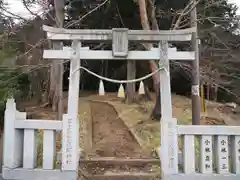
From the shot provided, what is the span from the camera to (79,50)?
542 centimetres

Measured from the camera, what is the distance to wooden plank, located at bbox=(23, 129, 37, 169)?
5055mm

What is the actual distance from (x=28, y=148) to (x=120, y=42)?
102 inches

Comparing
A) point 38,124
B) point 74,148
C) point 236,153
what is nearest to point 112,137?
point 74,148

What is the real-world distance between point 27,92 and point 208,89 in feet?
Answer: 39.2

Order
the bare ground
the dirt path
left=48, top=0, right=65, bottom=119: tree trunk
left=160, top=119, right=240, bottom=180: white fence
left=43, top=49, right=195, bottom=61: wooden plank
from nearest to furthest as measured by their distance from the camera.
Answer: left=160, top=119, right=240, bottom=180: white fence < left=43, top=49, right=195, bottom=61: wooden plank < the bare ground < the dirt path < left=48, top=0, right=65, bottom=119: tree trunk

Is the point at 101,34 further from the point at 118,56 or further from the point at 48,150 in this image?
the point at 48,150

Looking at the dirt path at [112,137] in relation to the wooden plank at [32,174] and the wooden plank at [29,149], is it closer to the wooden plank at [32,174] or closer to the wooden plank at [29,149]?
the wooden plank at [32,174]

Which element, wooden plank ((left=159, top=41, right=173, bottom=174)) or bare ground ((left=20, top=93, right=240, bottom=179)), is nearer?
wooden plank ((left=159, top=41, right=173, bottom=174))

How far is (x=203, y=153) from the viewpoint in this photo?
5098 mm

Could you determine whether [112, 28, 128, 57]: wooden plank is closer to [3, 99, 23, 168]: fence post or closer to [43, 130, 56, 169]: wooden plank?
[43, 130, 56, 169]: wooden plank

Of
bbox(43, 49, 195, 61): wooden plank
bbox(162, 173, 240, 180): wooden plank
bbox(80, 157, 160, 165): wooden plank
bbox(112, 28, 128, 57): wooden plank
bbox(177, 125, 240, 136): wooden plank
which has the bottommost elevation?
bbox(80, 157, 160, 165): wooden plank

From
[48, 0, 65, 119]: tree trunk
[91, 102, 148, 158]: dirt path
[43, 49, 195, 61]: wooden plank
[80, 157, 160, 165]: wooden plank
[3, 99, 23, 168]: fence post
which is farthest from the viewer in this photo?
[48, 0, 65, 119]: tree trunk

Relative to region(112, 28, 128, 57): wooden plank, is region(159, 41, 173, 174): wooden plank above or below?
below

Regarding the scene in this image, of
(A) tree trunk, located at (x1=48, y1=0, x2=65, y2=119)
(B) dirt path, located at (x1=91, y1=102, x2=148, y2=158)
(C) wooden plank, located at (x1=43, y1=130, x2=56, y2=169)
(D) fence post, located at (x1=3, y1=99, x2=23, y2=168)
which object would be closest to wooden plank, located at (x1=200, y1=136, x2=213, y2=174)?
(B) dirt path, located at (x1=91, y1=102, x2=148, y2=158)
